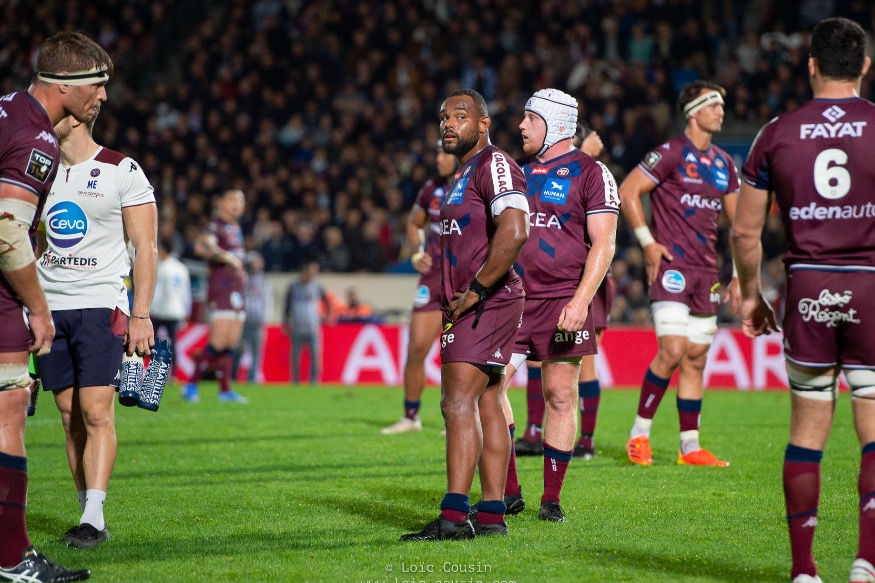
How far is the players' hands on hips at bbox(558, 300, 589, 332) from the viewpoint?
603cm

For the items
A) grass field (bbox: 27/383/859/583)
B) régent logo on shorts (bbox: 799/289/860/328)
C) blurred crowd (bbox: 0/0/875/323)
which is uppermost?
blurred crowd (bbox: 0/0/875/323)

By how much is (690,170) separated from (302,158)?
15704 millimetres

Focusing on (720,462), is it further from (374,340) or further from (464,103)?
(374,340)

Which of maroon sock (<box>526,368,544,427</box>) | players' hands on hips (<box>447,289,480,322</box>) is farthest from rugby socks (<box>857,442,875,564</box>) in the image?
maroon sock (<box>526,368,544,427</box>)

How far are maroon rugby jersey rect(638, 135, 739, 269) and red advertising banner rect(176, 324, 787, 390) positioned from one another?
27.7 ft

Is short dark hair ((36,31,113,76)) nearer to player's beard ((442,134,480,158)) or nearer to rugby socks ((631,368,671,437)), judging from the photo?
player's beard ((442,134,480,158))

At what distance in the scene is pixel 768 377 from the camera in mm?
17297

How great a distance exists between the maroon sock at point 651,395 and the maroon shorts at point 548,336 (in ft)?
7.50

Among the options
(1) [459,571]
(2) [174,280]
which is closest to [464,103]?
(1) [459,571]

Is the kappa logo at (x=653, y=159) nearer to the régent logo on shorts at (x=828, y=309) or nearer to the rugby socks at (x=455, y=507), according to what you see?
the rugby socks at (x=455, y=507)

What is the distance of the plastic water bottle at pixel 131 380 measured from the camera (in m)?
5.70

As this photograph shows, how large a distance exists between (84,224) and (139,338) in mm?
742

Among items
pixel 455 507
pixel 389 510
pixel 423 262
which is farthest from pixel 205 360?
pixel 455 507

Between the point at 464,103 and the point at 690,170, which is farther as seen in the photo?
the point at 690,170
